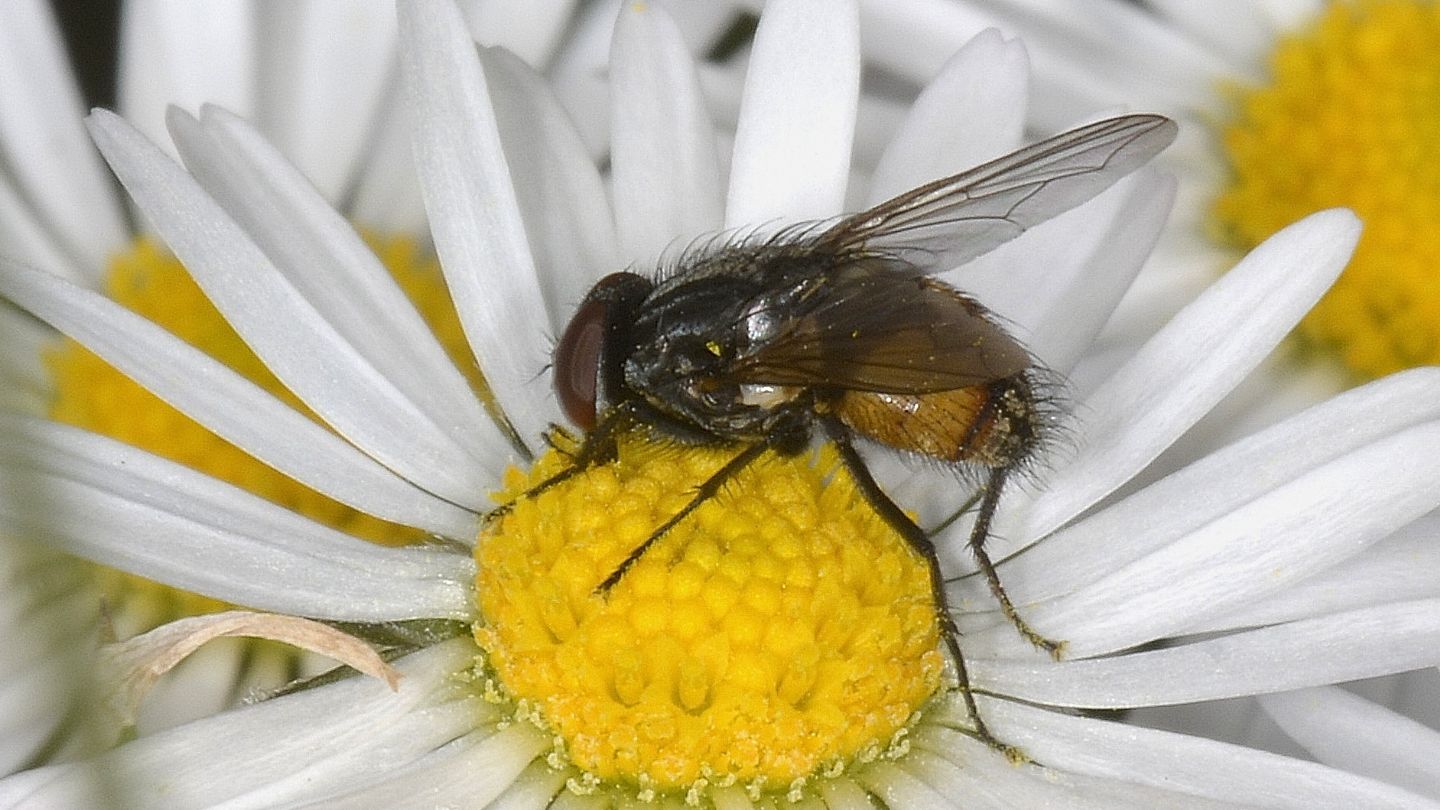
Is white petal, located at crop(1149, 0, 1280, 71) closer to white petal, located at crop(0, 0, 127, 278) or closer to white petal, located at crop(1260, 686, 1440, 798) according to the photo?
white petal, located at crop(1260, 686, 1440, 798)

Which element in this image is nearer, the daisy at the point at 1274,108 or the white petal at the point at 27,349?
the white petal at the point at 27,349

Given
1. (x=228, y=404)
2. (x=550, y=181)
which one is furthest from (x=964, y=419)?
(x=228, y=404)

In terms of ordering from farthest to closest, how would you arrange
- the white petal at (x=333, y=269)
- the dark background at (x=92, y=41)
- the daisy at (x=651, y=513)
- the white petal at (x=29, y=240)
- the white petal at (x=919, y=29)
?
the white petal at (x=919, y=29) → the dark background at (x=92, y=41) → the white petal at (x=29, y=240) → the white petal at (x=333, y=269) → the daisy at (x=651, y=513)

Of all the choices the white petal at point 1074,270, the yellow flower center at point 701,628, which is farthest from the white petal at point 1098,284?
the yellow flower center at point 701,628

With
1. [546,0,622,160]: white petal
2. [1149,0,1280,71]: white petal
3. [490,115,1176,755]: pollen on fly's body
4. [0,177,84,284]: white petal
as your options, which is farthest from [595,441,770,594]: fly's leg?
[1149,0,1280,71]: white petal

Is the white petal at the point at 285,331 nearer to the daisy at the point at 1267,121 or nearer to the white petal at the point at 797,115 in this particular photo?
the white petal at the point at 797,115
